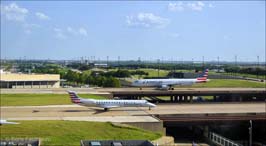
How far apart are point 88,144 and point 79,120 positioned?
24988 mm

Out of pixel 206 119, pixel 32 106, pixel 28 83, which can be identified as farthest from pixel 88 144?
pixel 28 83

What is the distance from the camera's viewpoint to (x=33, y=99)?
81.9 m

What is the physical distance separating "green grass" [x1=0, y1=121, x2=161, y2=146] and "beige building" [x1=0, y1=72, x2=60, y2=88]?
2974 inches

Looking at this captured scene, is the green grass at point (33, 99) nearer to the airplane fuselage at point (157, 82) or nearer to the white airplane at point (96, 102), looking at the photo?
the white airplane at point (96, 102)

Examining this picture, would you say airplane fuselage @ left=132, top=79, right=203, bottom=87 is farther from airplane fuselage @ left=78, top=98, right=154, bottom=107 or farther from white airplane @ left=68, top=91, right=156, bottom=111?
white airplane @ left=68, top=91, right=156, bottom=111

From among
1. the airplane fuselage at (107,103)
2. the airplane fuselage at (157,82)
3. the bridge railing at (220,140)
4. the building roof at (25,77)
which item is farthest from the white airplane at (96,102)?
the building roof at (25,77)

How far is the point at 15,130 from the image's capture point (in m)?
46.8

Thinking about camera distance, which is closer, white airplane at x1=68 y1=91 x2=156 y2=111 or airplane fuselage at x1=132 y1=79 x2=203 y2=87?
white airplane at x1=68 y1=91 x2=156 y2=111

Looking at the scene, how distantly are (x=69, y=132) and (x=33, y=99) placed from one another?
1458 inches

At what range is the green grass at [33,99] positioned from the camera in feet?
248

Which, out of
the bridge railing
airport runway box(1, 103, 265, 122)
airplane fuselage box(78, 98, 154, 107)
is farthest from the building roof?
the bridge railing

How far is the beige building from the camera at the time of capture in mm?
123750

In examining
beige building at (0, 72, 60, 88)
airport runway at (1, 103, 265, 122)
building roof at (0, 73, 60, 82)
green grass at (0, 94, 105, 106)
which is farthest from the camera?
beige building at (0, 72, 60, 88)

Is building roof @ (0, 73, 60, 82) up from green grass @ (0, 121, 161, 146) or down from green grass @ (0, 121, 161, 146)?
up
